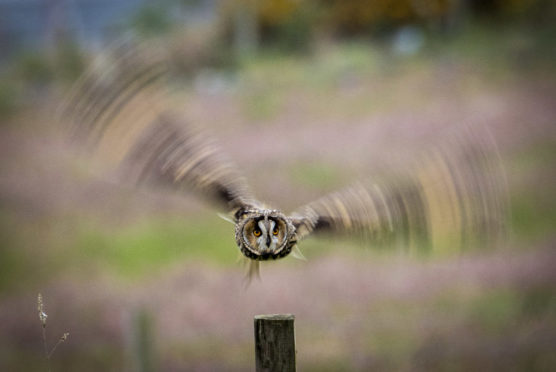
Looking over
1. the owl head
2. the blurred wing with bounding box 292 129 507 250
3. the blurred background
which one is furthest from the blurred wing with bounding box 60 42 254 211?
the blurred background

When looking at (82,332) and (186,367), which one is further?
(82,332)

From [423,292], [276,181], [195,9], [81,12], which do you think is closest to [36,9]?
[81,12]

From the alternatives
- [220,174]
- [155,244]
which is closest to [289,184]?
[155,244]

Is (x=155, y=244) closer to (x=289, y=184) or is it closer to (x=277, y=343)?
(x=289, y=184)

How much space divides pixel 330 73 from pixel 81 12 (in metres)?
2.68

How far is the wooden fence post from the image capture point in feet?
6.36

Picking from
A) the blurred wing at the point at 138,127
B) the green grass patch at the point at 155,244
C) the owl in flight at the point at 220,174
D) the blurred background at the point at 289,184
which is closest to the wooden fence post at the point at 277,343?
the owl in flight at the point at 220,174

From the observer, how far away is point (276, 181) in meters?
7.02

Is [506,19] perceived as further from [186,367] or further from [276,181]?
[186,367]

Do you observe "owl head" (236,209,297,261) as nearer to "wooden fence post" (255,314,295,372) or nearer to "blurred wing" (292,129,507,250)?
"blurred wing" (292,129,507,250)

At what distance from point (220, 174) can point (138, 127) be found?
0.85 ft

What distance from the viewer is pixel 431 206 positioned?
198 cm

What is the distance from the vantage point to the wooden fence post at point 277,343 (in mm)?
1939

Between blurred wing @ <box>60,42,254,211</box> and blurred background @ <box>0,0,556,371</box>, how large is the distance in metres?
3.68
